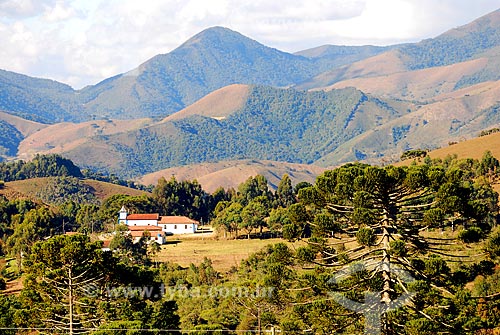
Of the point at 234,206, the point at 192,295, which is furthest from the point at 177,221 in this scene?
the point at 192,295

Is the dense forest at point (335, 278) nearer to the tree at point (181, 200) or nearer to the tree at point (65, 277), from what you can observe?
the tree at point (65, 277)

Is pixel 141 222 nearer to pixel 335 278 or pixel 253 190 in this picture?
pixel 253 190

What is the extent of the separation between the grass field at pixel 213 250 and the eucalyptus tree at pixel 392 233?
44.8 m

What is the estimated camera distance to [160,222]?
102625 millimetres

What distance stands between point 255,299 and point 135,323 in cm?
645

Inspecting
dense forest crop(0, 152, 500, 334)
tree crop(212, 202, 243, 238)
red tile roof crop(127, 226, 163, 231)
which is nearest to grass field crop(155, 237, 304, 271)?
tree crop(212, 202, 243, 238)

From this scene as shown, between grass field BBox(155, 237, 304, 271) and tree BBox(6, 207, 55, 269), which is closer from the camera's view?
tree BBox(6, 207, 55, 269)

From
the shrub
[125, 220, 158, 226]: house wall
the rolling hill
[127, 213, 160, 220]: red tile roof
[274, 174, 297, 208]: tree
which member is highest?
the rolling hill

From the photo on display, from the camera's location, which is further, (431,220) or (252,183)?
(252,183)

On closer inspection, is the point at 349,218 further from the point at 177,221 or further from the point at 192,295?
the point at 177,221

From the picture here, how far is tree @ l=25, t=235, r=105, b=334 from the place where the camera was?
27516 mm

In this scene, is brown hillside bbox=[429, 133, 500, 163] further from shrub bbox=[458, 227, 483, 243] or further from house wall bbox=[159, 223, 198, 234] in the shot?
shrub bbox=[458, 227, 483, 243]

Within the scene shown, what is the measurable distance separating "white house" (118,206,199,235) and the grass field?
30.9ft

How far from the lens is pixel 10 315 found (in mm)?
34281
